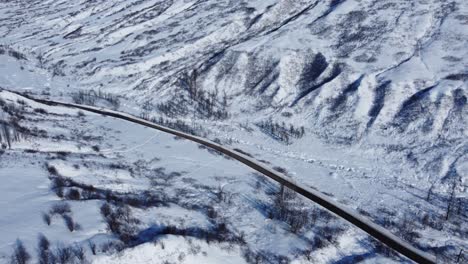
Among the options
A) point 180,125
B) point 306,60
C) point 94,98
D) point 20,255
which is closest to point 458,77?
point 306,60

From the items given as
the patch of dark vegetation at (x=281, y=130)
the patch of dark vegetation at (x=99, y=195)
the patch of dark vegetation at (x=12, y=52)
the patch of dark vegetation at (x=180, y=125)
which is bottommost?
the patch of dark vegetation at (x=99, y=195)

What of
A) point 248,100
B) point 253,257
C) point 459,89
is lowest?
point 253,257

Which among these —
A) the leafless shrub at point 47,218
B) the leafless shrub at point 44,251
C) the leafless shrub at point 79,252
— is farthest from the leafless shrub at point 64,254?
the leafless shrub at point 47,218

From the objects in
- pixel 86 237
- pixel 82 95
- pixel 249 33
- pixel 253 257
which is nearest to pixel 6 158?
pixel 86 237

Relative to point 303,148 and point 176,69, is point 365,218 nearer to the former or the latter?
point 303,148

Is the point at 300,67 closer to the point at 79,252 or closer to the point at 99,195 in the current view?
the point at 99,195

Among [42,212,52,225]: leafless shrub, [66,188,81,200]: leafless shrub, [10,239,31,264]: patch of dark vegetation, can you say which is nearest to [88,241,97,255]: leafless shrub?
[10,239,31,264]: patch of dark vegetation

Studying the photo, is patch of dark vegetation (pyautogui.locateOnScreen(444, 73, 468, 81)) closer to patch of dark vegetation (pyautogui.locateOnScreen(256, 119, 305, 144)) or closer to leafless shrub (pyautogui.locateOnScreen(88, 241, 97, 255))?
patch of dark vegetation (pyautogui.locateOnScreen(256, 119, 305, 144))

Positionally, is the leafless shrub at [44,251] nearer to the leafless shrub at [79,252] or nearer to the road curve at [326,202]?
the leafless shrub at [79,252]
